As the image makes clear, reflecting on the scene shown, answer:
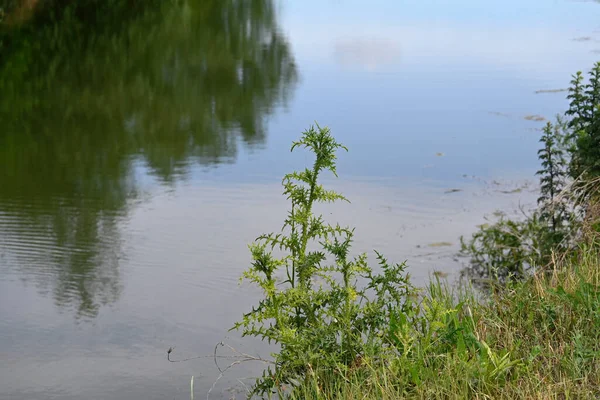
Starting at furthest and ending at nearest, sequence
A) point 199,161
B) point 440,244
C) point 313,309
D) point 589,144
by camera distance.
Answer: point 199,161
point 440,244
point 589,144
point 313,309

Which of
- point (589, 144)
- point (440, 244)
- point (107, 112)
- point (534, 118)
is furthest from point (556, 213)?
point (107, 112)

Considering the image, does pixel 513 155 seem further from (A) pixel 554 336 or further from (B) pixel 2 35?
(B) pixel 2 35

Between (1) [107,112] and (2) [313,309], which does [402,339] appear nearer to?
(2) [313,309]

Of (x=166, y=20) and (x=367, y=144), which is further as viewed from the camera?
(x=166, y=20)

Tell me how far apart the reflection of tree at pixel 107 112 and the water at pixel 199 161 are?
0.13ft

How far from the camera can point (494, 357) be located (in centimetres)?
361

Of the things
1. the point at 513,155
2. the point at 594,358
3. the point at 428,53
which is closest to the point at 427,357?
the point at 594,358

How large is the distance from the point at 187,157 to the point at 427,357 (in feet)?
23.4

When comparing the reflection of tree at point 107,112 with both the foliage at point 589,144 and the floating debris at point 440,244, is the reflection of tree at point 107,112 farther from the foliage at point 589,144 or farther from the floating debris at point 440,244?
the foliage at point 589,144

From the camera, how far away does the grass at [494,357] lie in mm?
3508

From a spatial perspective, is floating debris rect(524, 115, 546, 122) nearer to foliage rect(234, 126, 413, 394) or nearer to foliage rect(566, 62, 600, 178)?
foliage rect(566, 62, 600, 178)

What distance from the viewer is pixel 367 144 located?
11.1m

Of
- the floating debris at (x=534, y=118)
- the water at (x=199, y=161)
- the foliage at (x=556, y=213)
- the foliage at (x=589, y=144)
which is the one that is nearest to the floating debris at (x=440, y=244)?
the water at (x=199, y=161)

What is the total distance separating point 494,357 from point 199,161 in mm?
7085
